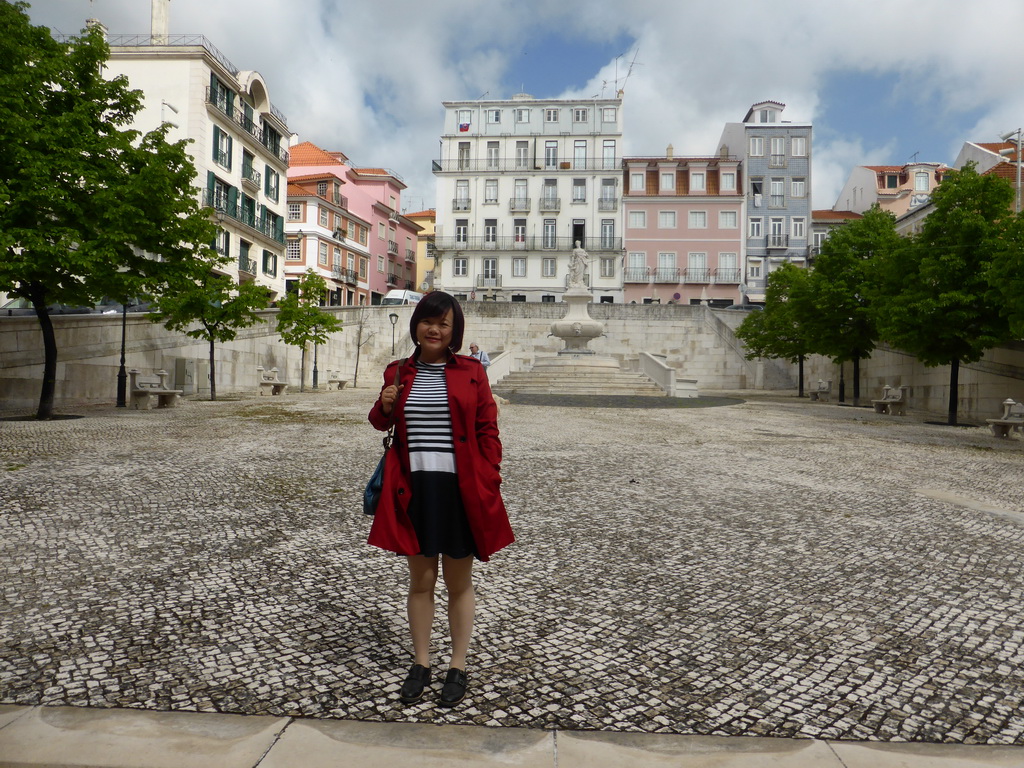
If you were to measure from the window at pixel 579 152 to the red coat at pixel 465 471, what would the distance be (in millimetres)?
58263

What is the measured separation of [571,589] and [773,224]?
193ft

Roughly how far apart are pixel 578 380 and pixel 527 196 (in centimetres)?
3454

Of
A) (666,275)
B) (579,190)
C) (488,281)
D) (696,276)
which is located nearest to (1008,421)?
(666,275)

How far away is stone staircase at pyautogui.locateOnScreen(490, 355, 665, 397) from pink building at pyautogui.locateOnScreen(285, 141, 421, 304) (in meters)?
28.3

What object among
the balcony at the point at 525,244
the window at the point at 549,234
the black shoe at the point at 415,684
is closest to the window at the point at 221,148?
the balcony at the point at 525,244

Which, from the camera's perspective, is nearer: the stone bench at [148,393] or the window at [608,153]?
the stone bench at [148,393]

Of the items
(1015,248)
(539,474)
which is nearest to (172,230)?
(539,474)

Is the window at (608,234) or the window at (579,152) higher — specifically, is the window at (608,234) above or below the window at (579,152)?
below

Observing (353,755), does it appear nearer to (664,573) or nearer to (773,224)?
(664,573)

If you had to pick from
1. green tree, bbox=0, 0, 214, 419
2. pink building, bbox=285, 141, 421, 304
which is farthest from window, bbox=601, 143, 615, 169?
green tree, bbox=0, 0, 214, 419

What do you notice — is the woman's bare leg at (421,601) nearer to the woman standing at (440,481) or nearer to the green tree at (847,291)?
the woman standing at (440,481)

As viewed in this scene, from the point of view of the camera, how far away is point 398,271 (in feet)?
224

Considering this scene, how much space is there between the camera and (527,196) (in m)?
58.5

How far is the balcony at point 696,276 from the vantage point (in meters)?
57.7
